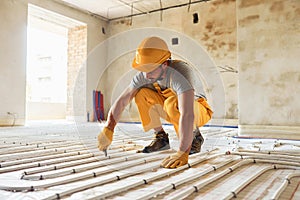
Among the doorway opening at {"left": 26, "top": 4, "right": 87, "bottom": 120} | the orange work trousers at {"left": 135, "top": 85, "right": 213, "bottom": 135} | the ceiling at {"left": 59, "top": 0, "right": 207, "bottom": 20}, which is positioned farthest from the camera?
the doorway opening at {"left": 26, "top": 4, "right": 87, "bottom": 120}

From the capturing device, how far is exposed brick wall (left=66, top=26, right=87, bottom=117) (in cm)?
666

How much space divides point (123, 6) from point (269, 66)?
13.1ft

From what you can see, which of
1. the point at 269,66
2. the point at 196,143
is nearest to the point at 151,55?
the point at 196,143

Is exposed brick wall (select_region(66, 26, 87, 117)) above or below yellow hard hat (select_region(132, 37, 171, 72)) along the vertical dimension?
above

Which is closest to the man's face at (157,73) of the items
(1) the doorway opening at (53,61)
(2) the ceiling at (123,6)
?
(1) the doorway opening at (53,61)

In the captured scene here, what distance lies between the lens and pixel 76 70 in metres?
6.83

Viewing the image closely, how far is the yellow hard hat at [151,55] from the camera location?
1.45 metres

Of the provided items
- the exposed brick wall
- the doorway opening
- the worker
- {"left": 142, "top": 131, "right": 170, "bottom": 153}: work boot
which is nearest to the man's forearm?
the worker

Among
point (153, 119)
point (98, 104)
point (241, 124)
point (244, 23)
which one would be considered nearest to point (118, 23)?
point (98, 104)

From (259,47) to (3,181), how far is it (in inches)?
121

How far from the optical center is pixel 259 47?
3.32 meters

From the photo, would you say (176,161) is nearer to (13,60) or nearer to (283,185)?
(283,185)

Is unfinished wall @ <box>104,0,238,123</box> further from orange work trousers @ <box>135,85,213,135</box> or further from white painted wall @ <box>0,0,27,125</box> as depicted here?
orange work trousers @ <box>135,85,213,135</box>

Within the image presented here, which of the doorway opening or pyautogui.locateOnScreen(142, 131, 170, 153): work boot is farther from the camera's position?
the doorway opening
